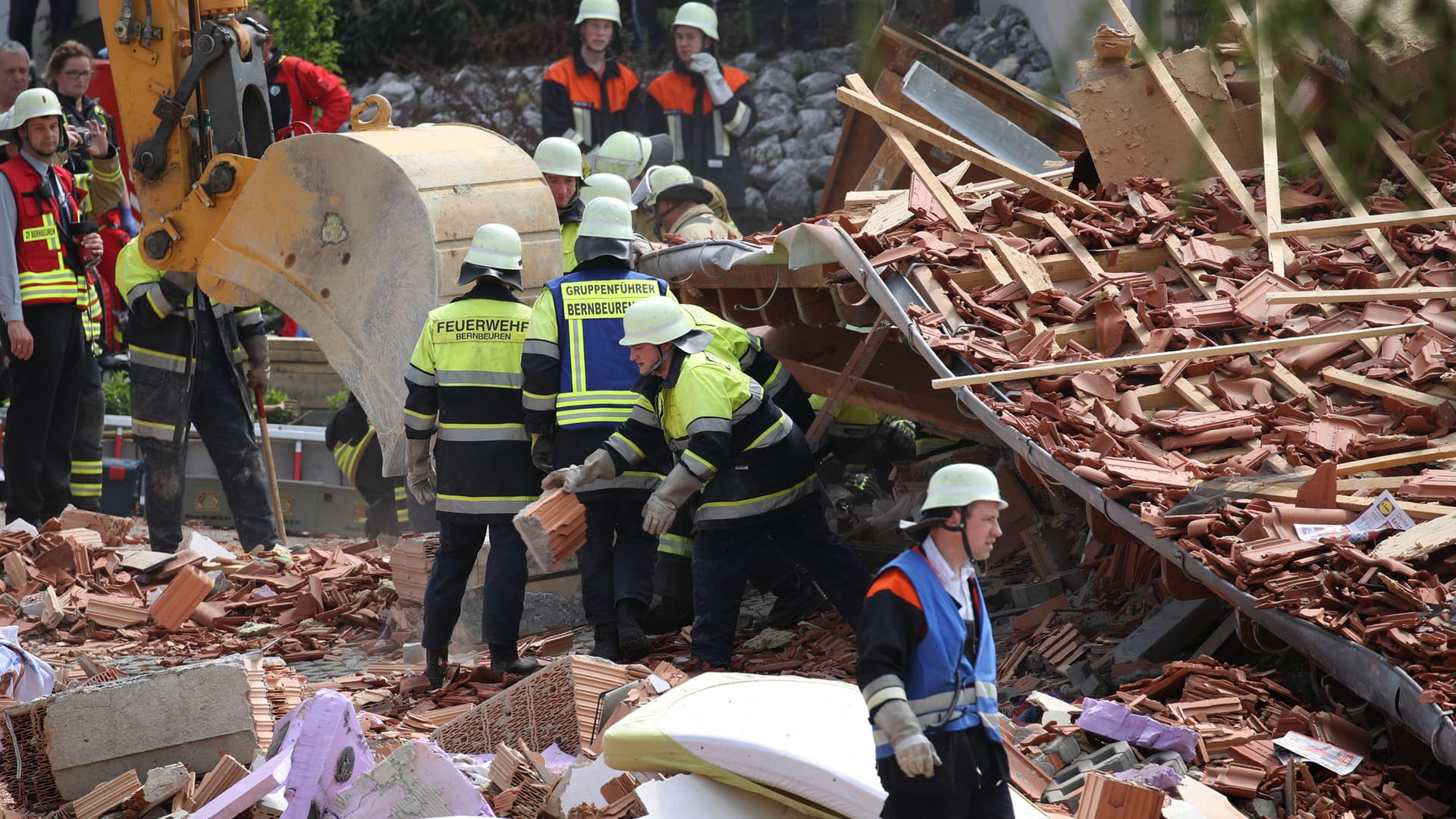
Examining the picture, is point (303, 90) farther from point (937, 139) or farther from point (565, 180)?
point (937, 139)

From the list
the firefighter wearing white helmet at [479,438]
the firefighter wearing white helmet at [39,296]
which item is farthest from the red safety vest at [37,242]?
the firefighter wearing white helmet at [479,438]

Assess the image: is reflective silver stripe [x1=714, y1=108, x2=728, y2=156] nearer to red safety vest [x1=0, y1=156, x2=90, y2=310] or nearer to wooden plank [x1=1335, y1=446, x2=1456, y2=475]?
red safety vest [x1=0, y1=156, x2=90, y2=310]

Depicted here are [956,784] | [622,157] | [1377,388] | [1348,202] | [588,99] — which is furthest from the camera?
[588,99]

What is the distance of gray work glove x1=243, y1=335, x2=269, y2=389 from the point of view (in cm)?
985

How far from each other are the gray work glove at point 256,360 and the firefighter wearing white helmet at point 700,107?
162 inches

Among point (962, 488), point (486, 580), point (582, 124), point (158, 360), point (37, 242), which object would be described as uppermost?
point (962, 488)

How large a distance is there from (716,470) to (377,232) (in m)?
2.55

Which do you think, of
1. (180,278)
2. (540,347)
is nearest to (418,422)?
(540,347)

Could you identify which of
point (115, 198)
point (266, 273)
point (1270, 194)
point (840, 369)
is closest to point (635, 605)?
point (840, 369)

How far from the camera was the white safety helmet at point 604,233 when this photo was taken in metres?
7.36

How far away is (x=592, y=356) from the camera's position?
715cm

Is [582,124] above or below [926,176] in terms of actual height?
below

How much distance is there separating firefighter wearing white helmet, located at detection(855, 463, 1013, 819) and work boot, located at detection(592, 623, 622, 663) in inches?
A: 126

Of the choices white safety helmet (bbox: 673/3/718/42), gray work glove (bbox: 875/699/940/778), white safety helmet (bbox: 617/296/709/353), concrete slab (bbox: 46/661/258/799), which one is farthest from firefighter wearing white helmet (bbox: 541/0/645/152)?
gray work glove (bbox: 875/699/940/778)
